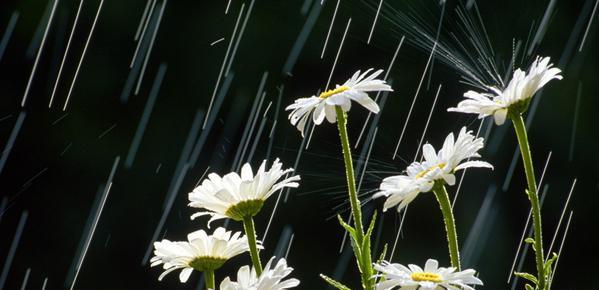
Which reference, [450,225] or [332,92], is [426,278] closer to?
[450,225]

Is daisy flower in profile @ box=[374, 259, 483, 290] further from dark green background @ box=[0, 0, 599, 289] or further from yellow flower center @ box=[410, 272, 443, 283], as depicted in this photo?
dark green background @ box=[0, 0, 599, 289]

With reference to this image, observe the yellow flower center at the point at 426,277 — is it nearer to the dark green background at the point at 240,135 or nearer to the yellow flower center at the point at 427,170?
the yellow flower center at the point at 427,170

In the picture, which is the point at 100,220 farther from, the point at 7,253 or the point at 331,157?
the point at 331,157

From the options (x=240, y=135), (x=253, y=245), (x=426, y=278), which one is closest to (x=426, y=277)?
(x=426, y=278)

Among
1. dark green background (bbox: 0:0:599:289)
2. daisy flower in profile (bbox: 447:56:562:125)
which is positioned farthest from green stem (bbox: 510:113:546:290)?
dark green background (bbox: 0:0:599:289)

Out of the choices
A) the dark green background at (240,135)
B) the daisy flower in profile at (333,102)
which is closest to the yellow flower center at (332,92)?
the daisy flower in profile at (333,102)

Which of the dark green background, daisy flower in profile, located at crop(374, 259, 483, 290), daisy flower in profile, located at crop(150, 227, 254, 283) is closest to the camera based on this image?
daisy flower in profile, located at crop(374, 259, 483, 290)
